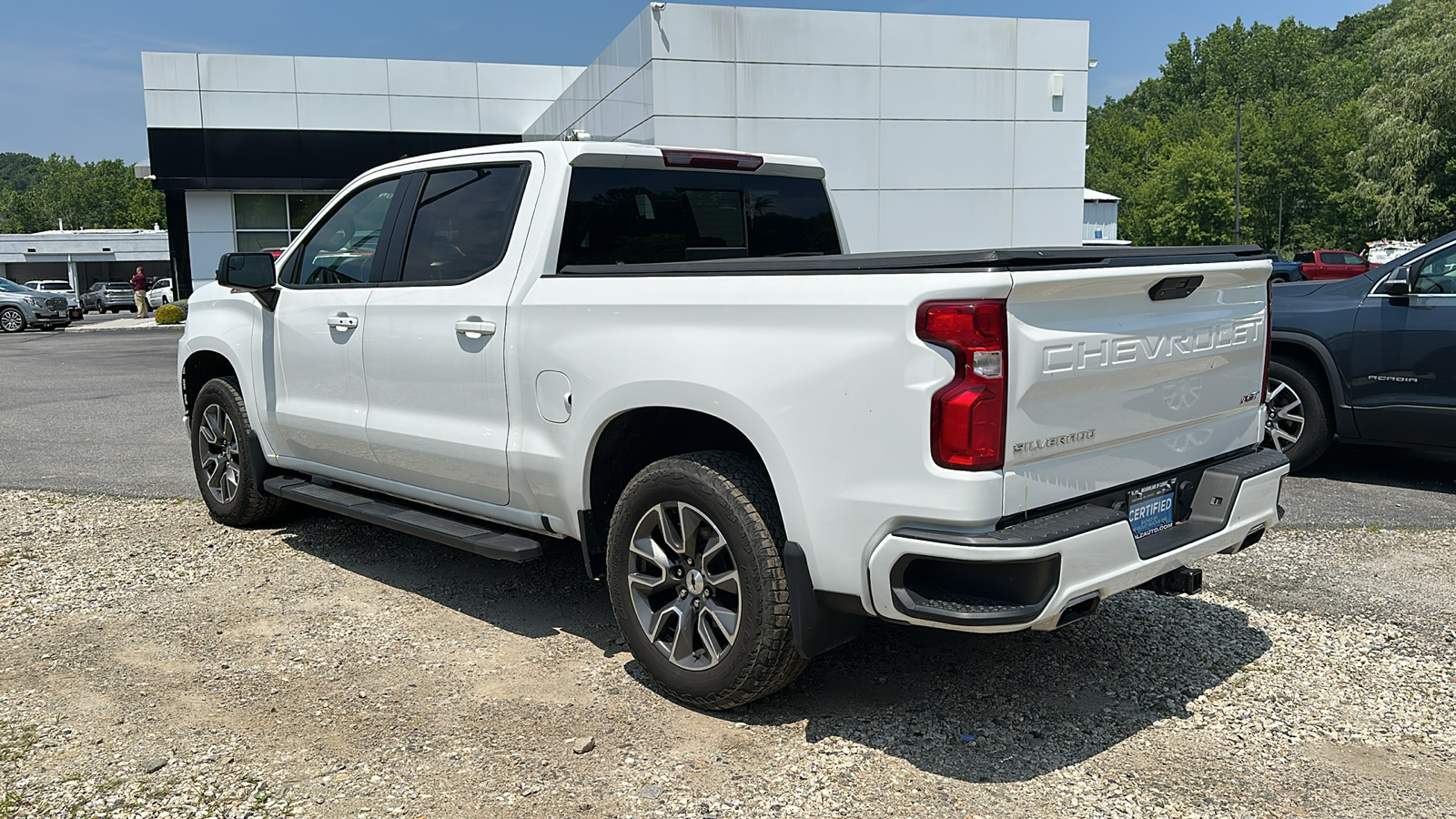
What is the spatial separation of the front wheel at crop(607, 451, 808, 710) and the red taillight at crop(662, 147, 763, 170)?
1596 millimetres

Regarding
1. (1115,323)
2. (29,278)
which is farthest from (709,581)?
(29,278)

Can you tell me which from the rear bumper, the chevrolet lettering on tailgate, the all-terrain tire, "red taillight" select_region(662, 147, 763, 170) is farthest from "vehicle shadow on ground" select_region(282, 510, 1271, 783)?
"red taillight" select_region(662, 147, 763, 170)

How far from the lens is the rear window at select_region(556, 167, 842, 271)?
180 inches

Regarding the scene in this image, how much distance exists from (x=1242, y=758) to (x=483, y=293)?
3.17 metres

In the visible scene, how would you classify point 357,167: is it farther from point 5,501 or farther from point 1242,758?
point 1242,758

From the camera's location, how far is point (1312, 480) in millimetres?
7504

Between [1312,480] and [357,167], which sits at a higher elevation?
[357,167]

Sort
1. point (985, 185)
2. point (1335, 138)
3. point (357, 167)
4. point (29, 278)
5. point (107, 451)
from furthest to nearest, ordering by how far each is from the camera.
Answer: point (29, 278)
point (1335, 138)
point (357, 167)
point (985, 185)
point (107, 451)

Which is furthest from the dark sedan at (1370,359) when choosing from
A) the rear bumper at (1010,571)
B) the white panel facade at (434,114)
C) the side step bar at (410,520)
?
the white panel facade at (434,114)

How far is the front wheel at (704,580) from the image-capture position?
11.6 feet

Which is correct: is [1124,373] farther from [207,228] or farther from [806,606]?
[207,228]

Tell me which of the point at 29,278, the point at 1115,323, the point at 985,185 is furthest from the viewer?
the point at 29,278

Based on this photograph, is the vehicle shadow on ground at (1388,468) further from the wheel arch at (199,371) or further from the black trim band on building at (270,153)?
the black trim band on building at (270,153)

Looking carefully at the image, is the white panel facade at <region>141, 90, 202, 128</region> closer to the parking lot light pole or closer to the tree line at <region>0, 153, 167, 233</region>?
the parking lot light pole
